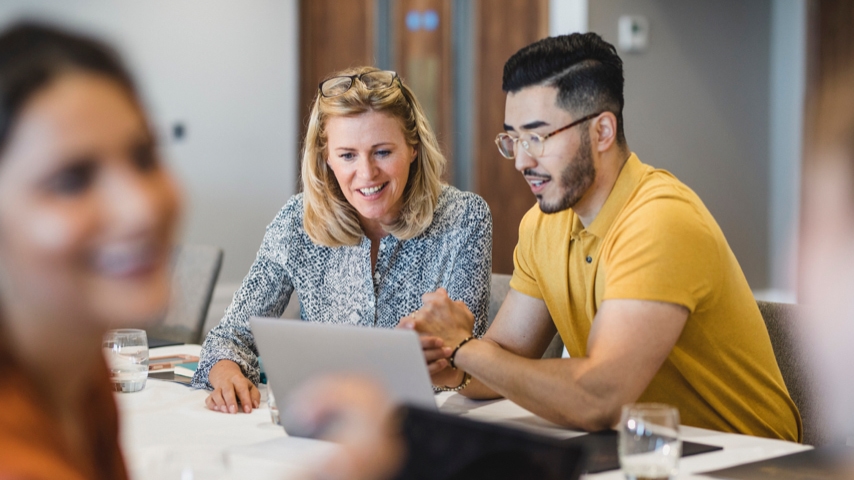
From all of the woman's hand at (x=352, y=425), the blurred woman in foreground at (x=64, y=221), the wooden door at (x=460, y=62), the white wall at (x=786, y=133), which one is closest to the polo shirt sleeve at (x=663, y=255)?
the woman's hand at (x=352, y=425)

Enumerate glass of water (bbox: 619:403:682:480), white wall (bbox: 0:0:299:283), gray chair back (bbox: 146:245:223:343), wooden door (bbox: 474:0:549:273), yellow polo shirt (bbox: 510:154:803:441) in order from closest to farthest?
glass of water (bbox: 619:403:682:480) < yellow polo shirt (bbox: 510:154:803:441) < gray chair back (bbox: 146:245:223:343) < white wall (bbox: 0:0:299:283) < wooden door (bbox: 474:0:549:273)

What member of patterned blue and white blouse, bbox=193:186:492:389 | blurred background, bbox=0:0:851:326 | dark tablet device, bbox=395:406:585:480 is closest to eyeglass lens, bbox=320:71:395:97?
patterned blue and white blouse, bbox=193:186:492:389

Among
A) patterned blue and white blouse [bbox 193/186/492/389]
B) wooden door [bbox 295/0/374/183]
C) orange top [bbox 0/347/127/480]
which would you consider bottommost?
patterned blue and white blouse [bbox 193/186/492/389]

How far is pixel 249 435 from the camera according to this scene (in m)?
1.37

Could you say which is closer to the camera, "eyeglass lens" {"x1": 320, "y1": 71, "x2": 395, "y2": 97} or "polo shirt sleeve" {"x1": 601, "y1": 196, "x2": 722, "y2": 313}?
"polo shirt sleeve" {"x1": 601, "y1": 196, "x2": 722, "y2": 313}

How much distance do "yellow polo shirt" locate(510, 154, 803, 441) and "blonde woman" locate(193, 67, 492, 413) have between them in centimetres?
32

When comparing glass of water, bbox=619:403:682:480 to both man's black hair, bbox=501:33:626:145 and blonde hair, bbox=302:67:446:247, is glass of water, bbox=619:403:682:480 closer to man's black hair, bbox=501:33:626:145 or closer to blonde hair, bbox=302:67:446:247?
man's black hair, bbox=501:33:626:145

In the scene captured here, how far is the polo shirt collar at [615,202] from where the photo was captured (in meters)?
1.66

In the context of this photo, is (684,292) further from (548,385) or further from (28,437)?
(28,437)

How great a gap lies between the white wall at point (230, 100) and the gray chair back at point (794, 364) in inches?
154

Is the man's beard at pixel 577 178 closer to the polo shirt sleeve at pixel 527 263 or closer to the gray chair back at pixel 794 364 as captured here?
the polo shirt sleeve at pixel 527 263

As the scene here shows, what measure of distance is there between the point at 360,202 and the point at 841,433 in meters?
1.10

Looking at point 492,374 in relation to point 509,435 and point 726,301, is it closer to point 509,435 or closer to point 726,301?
point 726,301

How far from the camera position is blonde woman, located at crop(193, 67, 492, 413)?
1.97 m
